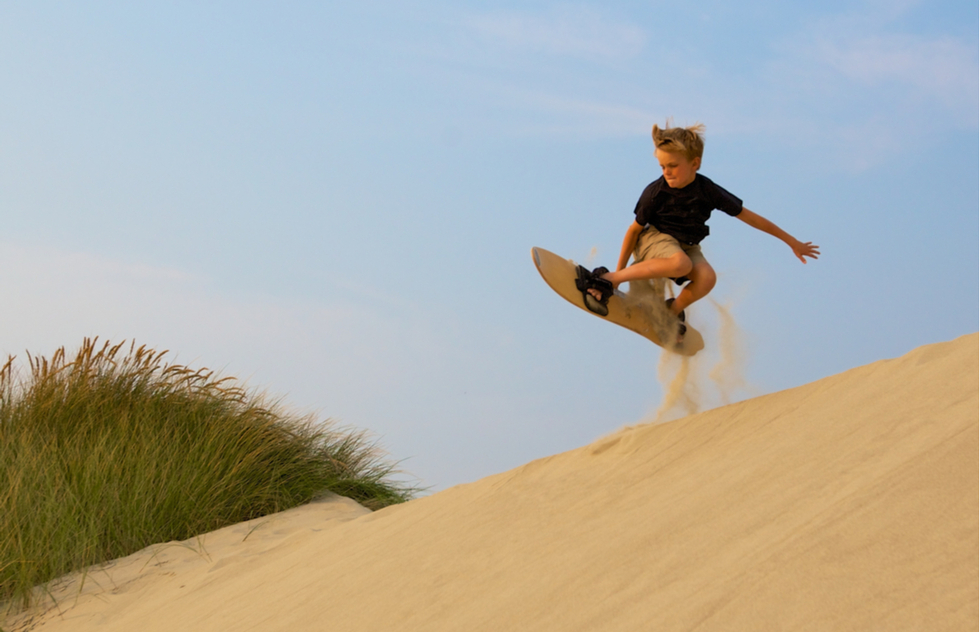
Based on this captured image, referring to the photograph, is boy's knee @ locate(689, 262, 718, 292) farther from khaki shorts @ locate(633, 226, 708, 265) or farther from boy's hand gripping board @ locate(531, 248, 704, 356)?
boy's hand gripping board @ locate(531, 248, 704, 356)

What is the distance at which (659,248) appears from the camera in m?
4.98

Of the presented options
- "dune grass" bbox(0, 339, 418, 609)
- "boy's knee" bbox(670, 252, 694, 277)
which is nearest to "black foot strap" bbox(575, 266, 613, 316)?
"boy's knee" bbox(670, 252, 694, 277)

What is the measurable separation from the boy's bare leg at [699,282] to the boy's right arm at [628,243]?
448 millimetres

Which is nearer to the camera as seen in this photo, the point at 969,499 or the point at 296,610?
the point at 969,499

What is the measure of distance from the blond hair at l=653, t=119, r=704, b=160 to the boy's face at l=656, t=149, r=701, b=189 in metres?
0.02

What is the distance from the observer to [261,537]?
500cm

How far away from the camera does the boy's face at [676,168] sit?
4.93 metres

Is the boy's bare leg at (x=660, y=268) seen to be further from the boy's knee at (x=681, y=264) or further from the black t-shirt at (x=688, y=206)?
the black t-shirt at (x=688, y=206)

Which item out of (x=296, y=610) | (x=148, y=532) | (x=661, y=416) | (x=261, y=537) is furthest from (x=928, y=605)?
(x=148, y=532)

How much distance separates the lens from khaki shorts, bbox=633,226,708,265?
16.1ft

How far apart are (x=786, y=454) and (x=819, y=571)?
0.93 meters

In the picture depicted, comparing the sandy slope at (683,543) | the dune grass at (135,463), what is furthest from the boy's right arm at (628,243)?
the dune grass at (135,463)

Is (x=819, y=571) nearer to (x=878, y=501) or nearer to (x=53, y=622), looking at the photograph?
(x=878, y=501)

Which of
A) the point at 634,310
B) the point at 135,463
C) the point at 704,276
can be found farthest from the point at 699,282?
the point at 135,463
